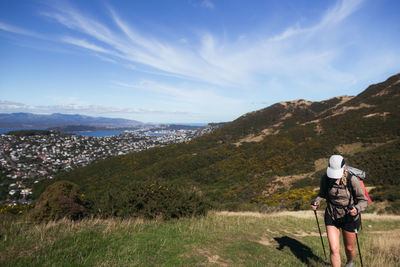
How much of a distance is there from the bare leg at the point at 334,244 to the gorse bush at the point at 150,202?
4.65m

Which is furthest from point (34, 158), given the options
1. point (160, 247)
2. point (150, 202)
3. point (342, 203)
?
point (342, 203)

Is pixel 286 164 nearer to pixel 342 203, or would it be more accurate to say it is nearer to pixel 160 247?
pixel 342 203

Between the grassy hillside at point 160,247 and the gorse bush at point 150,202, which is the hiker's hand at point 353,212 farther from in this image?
the gorse bush at point 150,202

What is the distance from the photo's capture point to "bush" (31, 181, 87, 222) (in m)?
5.95

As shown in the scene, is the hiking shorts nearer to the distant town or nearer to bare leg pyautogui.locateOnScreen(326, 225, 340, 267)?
bare leg pyautogui.locateOnScreen(326, 225, 340, 267)

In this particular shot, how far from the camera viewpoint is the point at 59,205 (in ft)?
20.1

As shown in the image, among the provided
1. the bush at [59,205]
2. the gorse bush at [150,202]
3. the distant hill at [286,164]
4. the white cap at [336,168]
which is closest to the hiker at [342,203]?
the white cap at [336,168]

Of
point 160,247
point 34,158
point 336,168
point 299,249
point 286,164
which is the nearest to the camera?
point 336,168

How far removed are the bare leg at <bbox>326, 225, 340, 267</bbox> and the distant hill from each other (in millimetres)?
6290

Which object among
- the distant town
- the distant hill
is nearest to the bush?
the distant hill

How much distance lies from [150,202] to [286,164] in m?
31.0

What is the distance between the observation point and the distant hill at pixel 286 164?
18.6 m

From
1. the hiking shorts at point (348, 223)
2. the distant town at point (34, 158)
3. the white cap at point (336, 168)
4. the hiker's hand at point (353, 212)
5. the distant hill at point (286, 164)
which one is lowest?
the distant town at point (34, 158)

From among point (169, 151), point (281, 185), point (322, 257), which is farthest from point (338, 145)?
point (169, 151)
